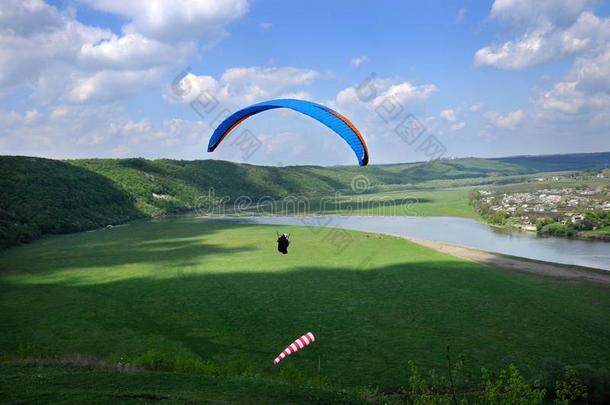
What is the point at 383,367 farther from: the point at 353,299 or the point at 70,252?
the point at 70,252

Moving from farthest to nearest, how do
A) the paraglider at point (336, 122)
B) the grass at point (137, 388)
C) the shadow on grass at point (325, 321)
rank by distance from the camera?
the shadow on grass at point (325, 321), the paraglider at point (336, 122), the grass at point (137, 388)

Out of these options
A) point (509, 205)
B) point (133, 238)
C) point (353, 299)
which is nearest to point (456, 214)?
point (509, 205)

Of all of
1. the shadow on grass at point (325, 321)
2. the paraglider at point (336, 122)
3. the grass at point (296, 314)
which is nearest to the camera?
the paraglider at point (336, 122)

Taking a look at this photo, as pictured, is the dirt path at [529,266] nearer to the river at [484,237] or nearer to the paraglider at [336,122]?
the river at [484,237]

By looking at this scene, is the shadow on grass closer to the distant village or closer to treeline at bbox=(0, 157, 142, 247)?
treeline at bbox=(0, 157, 142, 247)

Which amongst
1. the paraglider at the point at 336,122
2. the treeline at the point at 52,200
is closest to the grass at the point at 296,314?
the paraglider at the point at 336,122

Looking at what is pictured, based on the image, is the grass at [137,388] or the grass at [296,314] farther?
the grass at [296,314]

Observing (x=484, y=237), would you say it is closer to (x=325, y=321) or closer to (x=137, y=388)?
(x=325, y=321)
